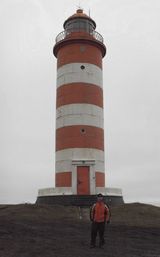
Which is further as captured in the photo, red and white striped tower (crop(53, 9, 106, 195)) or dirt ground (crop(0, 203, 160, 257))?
red and white striped tower (crop(53, 9, 106, 195))

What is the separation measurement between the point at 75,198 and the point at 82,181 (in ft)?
4.54

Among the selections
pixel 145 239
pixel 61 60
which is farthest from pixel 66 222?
pixel 61 60

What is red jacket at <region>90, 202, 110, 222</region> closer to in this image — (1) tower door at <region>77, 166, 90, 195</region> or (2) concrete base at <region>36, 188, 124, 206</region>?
(2) concrete base at <region>36, 188, 124, 206</region>

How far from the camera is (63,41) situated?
25438mm

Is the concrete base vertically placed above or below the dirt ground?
above

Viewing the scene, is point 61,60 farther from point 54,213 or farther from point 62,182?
point 54,213

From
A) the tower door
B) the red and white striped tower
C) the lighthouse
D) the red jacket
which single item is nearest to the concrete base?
the lighthouse

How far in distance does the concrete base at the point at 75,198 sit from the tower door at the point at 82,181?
0.79 m

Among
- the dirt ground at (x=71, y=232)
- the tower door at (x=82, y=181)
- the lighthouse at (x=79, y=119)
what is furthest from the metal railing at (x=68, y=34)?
the dirt ground at (x=71, y=232)

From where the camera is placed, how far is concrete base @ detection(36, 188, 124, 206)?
2209 centimetres

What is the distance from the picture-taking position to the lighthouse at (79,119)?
23141 mm

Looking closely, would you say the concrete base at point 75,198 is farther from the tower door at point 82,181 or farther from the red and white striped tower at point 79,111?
the tower door at point 82,181

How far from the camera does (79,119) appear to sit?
78.5 feet

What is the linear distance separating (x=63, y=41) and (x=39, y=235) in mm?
16152
